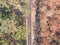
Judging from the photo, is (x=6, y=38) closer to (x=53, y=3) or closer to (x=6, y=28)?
(x=6, y=28)

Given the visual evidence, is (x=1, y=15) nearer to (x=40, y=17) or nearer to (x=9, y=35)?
(x=9, y=35)

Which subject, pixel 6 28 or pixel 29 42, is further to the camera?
pixel 29 42

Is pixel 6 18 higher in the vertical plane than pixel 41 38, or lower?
higher

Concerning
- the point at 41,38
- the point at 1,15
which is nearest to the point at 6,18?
the point at 1,15

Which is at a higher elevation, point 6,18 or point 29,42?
point 6,18

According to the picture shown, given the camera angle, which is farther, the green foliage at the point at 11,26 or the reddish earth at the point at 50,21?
the reddish earth at the point at 50,21

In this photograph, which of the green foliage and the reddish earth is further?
the reddish earth

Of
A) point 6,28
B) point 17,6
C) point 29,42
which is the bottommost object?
point 29,42

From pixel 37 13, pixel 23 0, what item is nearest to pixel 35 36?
pixel 37 13

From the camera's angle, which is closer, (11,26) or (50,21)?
(11,26)
